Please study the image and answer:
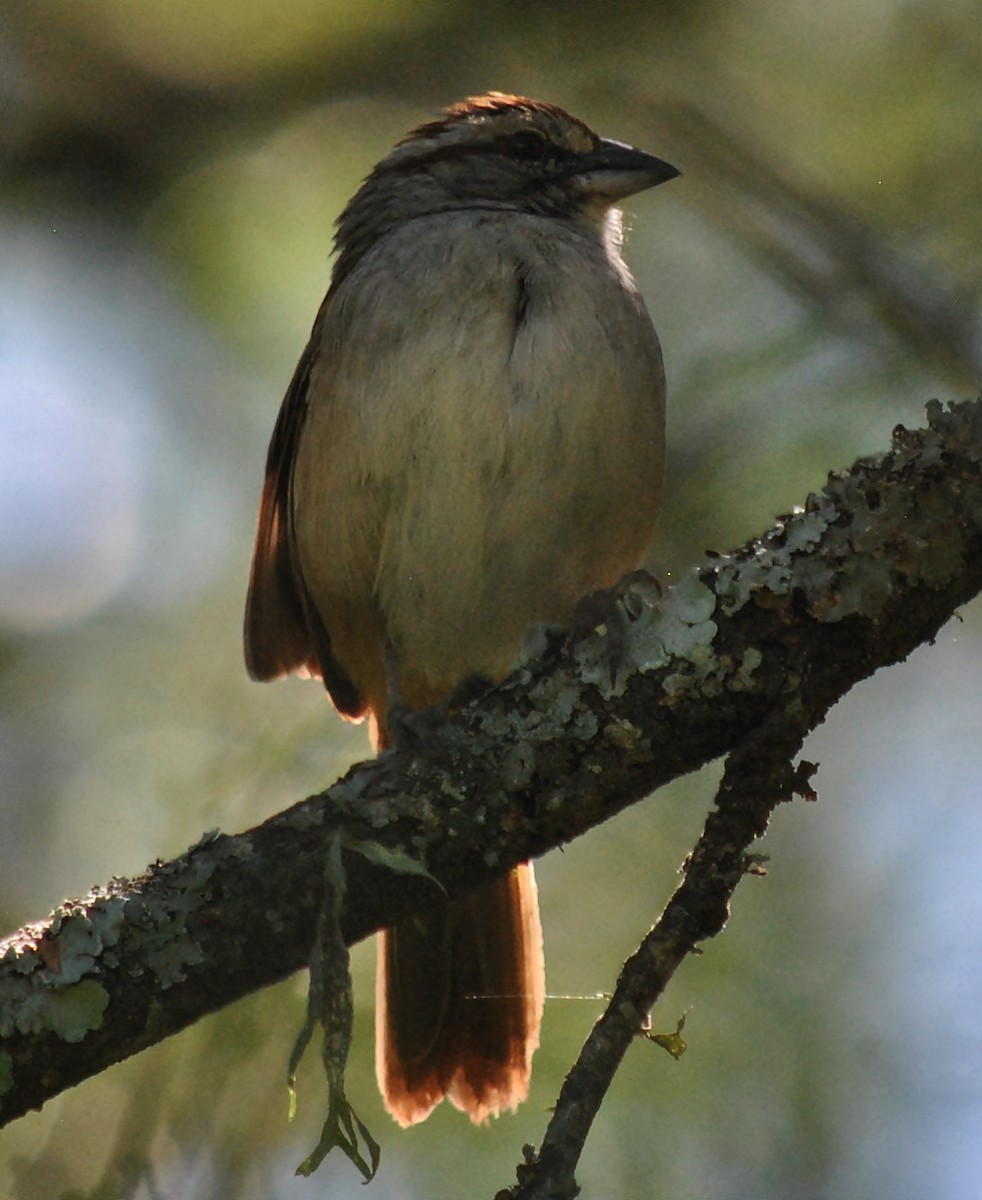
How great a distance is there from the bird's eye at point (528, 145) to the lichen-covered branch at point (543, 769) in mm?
2485

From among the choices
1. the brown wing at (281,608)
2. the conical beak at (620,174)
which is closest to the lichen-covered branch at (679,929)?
the brown wing at (281,608)

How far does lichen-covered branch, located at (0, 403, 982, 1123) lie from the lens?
3.04 meters

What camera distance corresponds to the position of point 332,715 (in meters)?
5.66

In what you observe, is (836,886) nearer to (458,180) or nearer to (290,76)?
(458,180)

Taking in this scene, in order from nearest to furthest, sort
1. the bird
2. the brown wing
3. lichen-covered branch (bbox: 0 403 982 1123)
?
lichen-covered branch (bbox: 0 403 982 1123), the bird, the brown wing

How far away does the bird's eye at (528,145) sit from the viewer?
528cm

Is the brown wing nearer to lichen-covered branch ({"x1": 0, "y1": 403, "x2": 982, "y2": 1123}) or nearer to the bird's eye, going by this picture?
the bird's eye

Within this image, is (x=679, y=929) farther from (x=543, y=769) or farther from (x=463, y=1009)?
(x=463, y=1009)

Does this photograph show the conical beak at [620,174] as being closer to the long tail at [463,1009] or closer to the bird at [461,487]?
the bird at [461,487]

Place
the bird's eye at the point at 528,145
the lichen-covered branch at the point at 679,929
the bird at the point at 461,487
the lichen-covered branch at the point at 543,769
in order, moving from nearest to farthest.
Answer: the lichen-covered branch at the point at 679,929 → the lichen-covered branch at the point at 543,769 → the bird at the point at 461,487 → the bird's eye at the point at 528,145

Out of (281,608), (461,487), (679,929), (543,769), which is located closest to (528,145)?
(461,487)

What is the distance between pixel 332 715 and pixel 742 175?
91.8 inches

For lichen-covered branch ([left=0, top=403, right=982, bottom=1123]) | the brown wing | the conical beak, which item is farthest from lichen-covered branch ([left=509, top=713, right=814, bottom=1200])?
the conical beak

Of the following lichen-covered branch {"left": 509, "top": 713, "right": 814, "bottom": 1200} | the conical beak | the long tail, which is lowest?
lichen-covered branch {"left": 509, "top": 713, "right": 814, "bottom": 1200}
